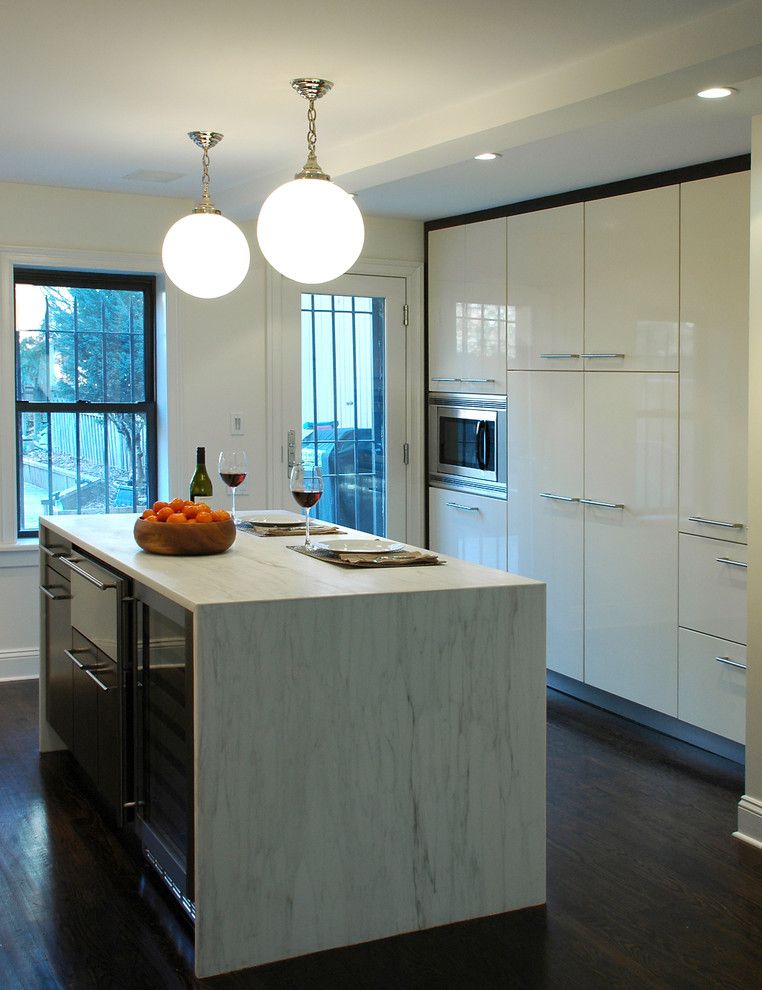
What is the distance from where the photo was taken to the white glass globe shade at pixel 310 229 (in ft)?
9.70

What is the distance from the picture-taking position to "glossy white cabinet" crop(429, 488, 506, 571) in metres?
5.41

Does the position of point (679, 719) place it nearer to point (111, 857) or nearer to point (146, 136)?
point (111, 857)

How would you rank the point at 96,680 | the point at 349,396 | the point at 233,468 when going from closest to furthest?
the point at 96,680 < the point at 233,468 < the point at 349,396

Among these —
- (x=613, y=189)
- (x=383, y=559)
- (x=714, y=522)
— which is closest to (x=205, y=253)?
(x=383, y=559)

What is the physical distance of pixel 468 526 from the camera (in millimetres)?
5676

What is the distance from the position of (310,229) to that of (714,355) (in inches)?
72.8

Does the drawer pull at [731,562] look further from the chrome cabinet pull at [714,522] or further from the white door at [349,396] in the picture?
the white door at [349,396]

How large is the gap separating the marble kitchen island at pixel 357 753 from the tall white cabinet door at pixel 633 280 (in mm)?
1837

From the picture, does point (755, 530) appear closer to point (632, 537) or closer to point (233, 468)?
point (632, 537)

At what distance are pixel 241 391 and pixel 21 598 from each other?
1.45 m

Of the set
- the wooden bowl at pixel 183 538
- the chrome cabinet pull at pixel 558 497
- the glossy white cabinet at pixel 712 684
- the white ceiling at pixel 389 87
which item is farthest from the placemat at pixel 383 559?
the chrome cabinet pull at pixel 558 497

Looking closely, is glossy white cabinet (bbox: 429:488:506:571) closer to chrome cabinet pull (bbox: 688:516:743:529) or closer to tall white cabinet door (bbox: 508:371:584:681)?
tall white cabinet door (bbox: 508:371:584:681)

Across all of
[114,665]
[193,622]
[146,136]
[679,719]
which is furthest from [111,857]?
[146,136]

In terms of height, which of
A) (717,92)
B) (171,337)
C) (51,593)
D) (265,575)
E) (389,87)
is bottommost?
(51,593)
